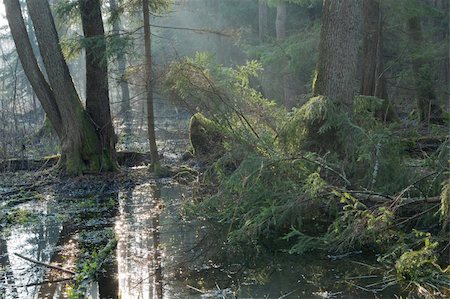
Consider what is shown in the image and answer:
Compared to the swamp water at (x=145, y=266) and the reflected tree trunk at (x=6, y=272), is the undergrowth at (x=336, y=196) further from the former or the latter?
the reflected tree trunk at (x=6, y=272)

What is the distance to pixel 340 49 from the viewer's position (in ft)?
32.3

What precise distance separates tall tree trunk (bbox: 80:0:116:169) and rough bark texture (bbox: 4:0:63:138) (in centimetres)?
84

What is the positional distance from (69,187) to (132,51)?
11.1 ft

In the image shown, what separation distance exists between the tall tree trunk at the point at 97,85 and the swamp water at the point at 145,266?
3.58 m

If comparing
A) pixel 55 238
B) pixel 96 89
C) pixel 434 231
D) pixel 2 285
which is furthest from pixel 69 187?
pixel 434 231

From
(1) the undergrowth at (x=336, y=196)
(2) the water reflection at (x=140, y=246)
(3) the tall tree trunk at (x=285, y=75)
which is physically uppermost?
(3) the tall tree trunk at (x=285, y=75)

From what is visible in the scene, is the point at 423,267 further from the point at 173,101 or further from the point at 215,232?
the point at 173,101

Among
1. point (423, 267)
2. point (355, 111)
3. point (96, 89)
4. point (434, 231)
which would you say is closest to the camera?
point (423, 267)

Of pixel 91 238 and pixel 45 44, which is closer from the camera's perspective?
pixel 91 238

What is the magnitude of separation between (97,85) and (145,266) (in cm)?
774

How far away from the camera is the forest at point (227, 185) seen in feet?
20.9

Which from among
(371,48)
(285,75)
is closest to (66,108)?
(371,48)

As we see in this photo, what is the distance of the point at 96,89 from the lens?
45.1ft

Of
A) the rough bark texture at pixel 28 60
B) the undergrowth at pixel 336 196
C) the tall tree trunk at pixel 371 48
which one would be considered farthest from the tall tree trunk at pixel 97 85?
the tall tree trunk at pixel 371 48
